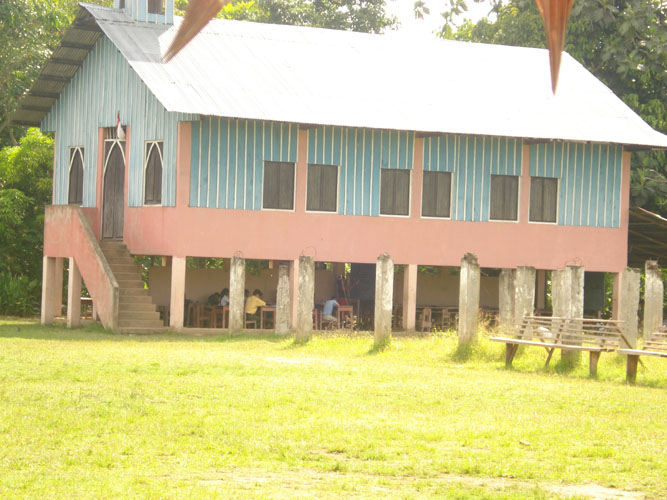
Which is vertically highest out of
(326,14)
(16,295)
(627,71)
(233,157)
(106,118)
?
(326,14)

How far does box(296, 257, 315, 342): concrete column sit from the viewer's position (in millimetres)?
19328

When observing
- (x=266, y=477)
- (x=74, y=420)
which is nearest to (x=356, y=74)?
(x=74, y=420)

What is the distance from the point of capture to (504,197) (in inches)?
1016

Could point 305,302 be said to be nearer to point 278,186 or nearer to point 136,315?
point 136,315

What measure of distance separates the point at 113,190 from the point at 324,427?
53.5 feet

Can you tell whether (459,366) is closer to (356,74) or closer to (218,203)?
(218,203)

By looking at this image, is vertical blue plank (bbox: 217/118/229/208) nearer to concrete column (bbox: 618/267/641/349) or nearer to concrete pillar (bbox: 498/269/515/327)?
concrete pillar (bbox: 498/269/515/327)

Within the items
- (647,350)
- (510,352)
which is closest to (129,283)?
(510,352)

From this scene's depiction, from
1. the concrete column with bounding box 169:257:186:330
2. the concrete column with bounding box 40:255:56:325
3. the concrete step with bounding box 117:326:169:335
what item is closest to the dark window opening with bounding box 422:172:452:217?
the concrete column with bounding box 169:257:186:330

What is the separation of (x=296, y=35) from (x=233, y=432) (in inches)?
732

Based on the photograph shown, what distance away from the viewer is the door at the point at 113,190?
82.0 feet

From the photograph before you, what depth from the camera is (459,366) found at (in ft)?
52.9

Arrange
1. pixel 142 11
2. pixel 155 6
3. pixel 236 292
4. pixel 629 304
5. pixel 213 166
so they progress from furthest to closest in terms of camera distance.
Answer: pixel 155 6, pixel 142 11, pixel 213 166, pixel 236 292, pixel 629 304

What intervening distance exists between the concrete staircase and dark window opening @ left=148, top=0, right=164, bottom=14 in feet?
19.3
